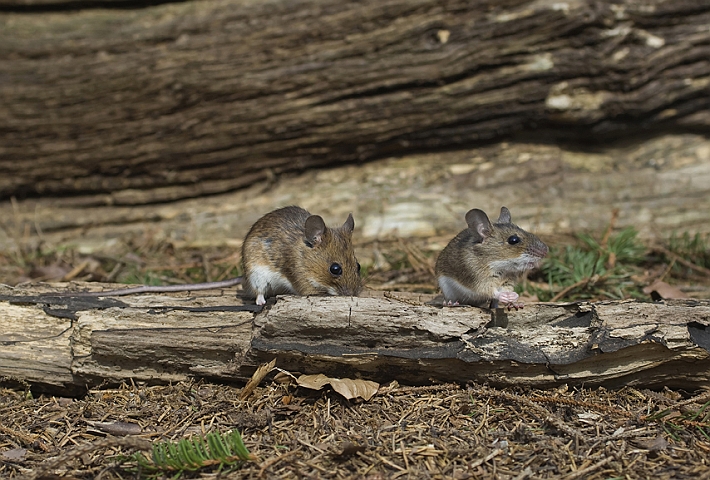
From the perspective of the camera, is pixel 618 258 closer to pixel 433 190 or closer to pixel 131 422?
pixel 433 190

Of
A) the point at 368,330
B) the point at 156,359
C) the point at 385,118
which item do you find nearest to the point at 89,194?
the point at 385,118

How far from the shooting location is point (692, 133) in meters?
7.79

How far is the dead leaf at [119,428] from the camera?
3.76 meters

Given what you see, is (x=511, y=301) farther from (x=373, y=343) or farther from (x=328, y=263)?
(x=328, y=263)

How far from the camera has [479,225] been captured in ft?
14.7

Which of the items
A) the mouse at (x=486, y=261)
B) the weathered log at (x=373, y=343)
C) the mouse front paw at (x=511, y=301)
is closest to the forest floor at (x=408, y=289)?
the weathered log at (x=373, y=343)

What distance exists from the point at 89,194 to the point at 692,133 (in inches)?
299

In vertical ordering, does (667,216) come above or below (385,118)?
below

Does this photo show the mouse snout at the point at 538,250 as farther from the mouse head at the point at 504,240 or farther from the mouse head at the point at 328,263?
the mouse head at the point at 328,263

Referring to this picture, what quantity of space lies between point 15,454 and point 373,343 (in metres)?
2.16

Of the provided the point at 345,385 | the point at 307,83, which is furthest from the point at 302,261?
the point at 307,83

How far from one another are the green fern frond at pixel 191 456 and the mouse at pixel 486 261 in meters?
1.78

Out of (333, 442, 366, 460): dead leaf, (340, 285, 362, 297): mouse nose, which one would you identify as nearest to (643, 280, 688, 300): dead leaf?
(340, 285, 362, 297): mouse nose

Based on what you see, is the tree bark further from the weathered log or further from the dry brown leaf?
the dry brown leaf
